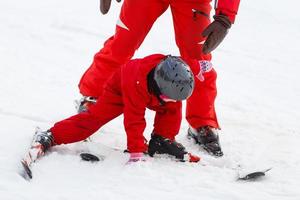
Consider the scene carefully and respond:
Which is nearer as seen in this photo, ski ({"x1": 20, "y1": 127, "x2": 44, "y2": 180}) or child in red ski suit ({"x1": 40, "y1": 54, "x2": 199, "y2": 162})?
ski ({"x1": 20, "y1": 127, "x2": 44, "y2": 180})

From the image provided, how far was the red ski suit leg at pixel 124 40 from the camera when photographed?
4.14 metres

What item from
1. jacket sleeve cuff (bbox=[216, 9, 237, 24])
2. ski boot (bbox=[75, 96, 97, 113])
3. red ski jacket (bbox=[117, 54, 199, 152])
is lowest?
ski boot (bbox=[75, 96, 97, 113])

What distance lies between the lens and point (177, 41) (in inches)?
166

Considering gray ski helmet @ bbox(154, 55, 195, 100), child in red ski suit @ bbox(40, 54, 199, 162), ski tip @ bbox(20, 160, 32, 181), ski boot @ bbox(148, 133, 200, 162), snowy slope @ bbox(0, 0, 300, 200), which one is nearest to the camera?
ski tip @ bbox(20, 160, 32, 181)

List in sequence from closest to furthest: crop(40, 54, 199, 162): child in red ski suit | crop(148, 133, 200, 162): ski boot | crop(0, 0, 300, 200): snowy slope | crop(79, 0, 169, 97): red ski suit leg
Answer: crop(0, 0, 300, 200): snowy slope < crop(40, 54, 199, 162): child in red ski suit < crop(148, 133, 200, 162): ski boot < crop(79, 0, 169, 97): red ski suit leg

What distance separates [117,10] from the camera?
27.6 feet

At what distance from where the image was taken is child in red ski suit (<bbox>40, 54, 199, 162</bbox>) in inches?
151

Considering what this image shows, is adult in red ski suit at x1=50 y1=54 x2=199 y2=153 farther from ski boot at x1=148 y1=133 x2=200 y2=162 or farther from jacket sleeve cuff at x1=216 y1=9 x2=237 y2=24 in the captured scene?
jacket sleeve cuff at x1=216 y1=9 x2=237 y2=24

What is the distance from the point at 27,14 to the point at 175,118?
12.3ft

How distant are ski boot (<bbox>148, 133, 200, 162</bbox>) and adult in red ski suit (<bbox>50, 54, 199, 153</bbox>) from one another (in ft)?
0.13

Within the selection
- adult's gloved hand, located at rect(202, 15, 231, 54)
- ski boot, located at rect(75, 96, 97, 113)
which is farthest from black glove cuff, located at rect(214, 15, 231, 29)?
ski boot, located at rect(75, 96, 97, 113)

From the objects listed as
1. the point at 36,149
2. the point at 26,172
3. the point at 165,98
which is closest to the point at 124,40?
the point at 165,98

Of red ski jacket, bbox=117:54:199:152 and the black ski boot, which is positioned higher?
red ski jacket, bbox=117:54:199:152

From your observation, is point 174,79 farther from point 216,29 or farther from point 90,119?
point 90,119
